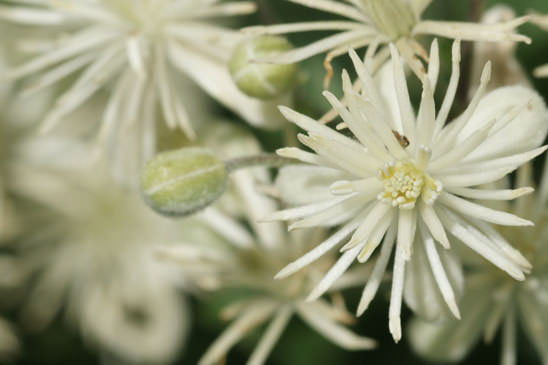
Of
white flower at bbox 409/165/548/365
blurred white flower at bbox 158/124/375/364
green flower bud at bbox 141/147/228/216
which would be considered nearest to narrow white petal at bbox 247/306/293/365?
blurred white flower at bbox 158/124/375/364

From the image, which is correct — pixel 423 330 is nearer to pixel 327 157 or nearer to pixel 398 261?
pixel 398 261

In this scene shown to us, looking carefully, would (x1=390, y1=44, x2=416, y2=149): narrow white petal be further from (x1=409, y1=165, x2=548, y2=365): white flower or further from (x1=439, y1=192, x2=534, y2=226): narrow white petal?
(x1=409, y1=165, x2=548, y2=365): white flower

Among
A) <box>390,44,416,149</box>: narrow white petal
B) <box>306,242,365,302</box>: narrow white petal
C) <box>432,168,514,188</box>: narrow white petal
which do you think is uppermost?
<box>390,44,416,149</box>: narrow white petal

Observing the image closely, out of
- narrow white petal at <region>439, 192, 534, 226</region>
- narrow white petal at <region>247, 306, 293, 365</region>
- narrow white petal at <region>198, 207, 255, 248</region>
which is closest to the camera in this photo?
narrow white petal at <region>439, 192, 534, 226</region>

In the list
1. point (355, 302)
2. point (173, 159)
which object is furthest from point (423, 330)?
point (173, 159)

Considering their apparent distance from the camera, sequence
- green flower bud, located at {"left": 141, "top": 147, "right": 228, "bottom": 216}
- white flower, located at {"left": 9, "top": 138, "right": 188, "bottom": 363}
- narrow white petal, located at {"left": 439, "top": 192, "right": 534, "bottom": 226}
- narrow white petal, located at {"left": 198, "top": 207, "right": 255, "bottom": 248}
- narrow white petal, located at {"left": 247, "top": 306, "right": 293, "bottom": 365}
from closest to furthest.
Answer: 1. narrow white petal, located at {"left": 439, "top": 192, "right": 534, "bottom": 226}
2. green flower bud, located at {"left": 141, "top": 147, "right": 228, "bottom": 216}
3. narrow white petal, located at {"left": 247, "top": 306, "right": 293, "bottom": 365}
4. narrow white petal, located at {"left": 198, "top": 207, "right": 255, "bottom": 248}
5. white flower, located at {"left": 9, "top": 138, "right": 188, "bottom": 363}

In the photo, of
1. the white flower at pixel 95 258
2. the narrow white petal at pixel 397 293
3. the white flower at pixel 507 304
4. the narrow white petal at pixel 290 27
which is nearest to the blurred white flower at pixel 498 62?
the white flower at pixel 507 304

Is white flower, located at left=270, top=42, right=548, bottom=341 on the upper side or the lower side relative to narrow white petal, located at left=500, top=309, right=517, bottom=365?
upper

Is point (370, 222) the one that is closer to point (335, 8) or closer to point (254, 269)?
point (335, 8)
